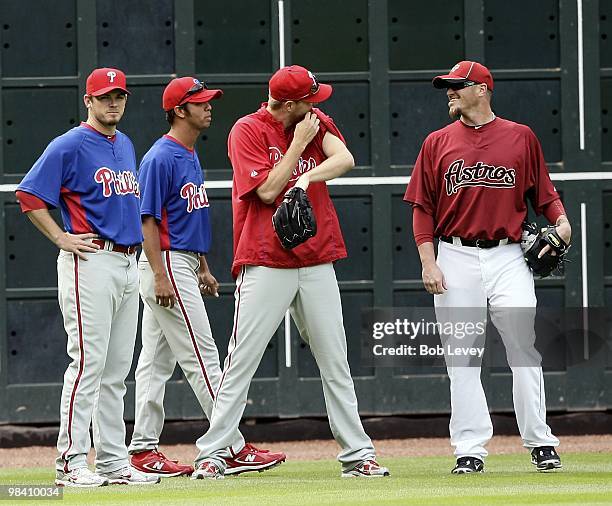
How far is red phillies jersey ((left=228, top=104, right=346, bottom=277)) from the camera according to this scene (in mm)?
7316

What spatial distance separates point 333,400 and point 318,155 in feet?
4.00

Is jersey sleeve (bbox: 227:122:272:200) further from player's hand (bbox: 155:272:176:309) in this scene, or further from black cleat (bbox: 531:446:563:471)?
black cleat (bbox: 531:446:563:471)

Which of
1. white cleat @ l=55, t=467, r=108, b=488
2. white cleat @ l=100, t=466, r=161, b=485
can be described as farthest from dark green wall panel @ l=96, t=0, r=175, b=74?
white cleat @ l=55, t=467, r=108, b=488

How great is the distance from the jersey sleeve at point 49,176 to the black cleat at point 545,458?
271 centimetres

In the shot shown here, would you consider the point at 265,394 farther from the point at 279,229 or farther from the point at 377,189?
the point at 279,229

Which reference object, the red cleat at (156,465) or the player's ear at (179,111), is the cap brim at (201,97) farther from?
the red cleat at (156,465)

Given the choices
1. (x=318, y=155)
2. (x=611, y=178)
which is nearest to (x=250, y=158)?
(x=318, y=155)

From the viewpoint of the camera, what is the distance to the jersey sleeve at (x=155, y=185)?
805 cm

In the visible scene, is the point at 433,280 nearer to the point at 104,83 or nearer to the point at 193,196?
the point at 193,196

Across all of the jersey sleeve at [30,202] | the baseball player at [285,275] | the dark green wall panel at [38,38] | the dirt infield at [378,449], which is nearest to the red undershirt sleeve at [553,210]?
the baseball player at [285,275]

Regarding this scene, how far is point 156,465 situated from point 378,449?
6.91 ft

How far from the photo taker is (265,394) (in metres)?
10.0

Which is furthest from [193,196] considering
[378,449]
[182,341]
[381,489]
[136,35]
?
[378,449]

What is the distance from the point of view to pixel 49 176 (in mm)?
7359
